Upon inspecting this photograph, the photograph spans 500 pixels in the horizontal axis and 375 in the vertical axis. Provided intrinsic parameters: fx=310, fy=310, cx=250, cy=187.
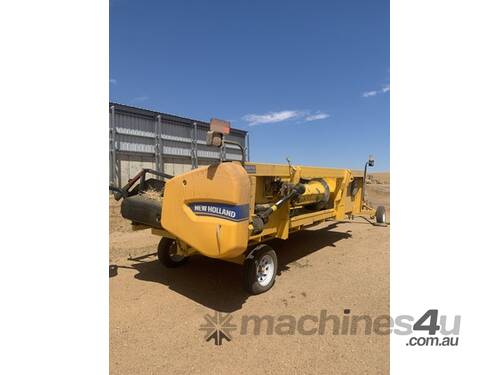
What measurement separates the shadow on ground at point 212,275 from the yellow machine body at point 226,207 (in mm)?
508

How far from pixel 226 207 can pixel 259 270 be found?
1.21m

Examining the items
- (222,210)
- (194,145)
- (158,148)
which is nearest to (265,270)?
(222,210)

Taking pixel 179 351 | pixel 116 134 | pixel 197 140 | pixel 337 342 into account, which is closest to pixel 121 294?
pixel 179 351

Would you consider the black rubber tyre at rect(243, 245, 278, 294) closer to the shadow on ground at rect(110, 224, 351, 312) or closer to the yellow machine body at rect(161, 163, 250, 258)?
the shadow on ground at rect(110, 224, 351, 312)

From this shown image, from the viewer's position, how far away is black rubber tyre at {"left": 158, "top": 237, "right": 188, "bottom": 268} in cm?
505

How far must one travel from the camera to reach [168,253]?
509cm

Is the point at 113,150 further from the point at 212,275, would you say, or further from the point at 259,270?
the point at 259,270

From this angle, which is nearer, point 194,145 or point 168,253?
point 168,253

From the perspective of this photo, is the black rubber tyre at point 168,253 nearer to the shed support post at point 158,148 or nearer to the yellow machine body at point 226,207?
the yellow machine body at point 226,207

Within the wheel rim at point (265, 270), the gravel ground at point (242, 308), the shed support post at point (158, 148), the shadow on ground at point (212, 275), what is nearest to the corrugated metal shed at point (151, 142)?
the shed support post at point (158, 148)

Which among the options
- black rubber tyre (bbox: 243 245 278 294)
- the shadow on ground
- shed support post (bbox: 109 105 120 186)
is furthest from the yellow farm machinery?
shed support post (bbox: 109 105 120 186)

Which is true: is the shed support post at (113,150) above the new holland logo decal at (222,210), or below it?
above

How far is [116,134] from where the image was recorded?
1204 cm

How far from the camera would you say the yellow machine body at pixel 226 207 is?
3.54 metres
